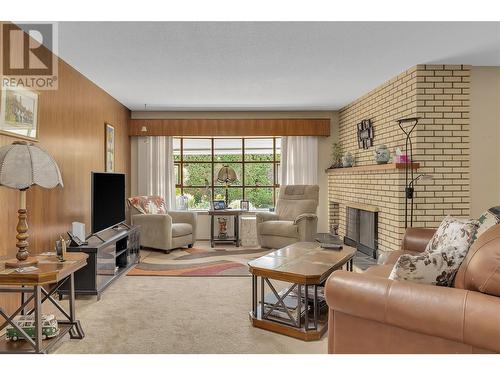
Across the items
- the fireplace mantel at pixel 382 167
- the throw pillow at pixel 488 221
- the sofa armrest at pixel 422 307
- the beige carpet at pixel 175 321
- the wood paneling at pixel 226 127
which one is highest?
the wood paneling at pixel 226 127

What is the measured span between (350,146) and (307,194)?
1.10m

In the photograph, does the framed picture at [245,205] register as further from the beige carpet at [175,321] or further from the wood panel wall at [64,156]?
the beige carpet at [175,321]

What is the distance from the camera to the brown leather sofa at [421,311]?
1.48m

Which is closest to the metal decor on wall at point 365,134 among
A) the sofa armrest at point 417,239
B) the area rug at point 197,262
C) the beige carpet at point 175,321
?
the area rug at point 197,262

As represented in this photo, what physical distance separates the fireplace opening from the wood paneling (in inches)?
67.7

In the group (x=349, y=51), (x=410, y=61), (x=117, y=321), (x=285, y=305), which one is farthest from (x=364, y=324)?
(x=410, y=61)

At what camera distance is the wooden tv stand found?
11.0 ft

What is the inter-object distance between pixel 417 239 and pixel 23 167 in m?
3.04

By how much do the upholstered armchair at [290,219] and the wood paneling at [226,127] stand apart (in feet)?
3.58

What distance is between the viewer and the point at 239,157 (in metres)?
7.05

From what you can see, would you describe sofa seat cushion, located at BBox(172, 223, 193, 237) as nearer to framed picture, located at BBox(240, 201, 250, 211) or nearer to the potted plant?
framed picture, located at BBox(240, 201, 250, 211)

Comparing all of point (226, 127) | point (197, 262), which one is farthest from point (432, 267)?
point (226, 127)

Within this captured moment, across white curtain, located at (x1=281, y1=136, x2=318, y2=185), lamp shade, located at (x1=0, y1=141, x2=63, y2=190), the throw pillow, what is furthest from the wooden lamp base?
white curtain, located at (x1=281, y1=136, x2=318, y2=185)

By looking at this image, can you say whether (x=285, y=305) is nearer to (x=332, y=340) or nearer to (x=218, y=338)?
(x=218, y=338)
